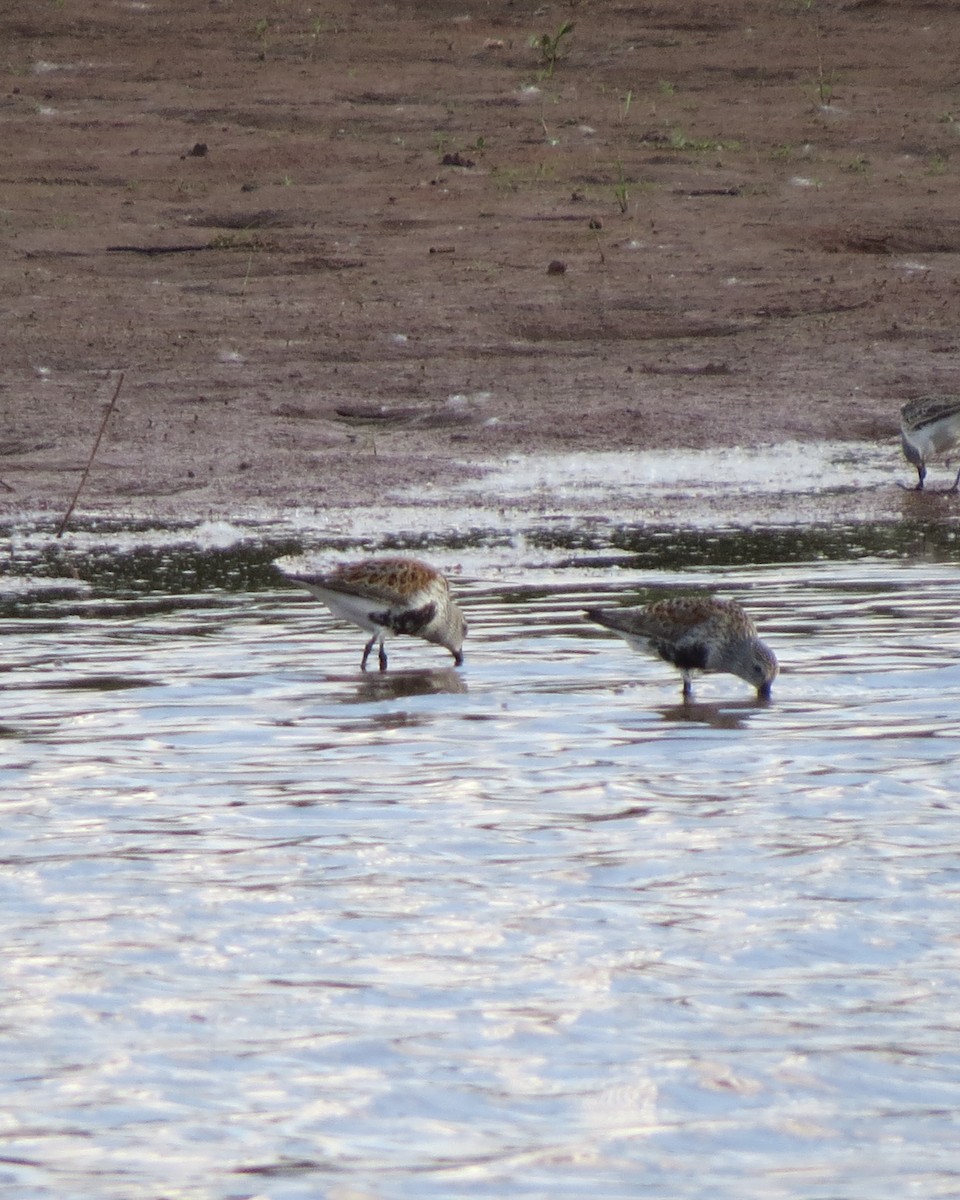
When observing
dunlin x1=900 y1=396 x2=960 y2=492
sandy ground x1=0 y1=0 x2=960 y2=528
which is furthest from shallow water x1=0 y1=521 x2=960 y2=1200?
sandy ground x1=0 y1=0 x2=960 y2=528

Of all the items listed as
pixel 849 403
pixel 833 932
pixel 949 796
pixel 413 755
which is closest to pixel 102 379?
pixel 849 403

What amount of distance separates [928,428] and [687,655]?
6288 mm

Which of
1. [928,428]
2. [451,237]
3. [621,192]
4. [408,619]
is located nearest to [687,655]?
[408,619]

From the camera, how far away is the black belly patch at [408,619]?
8.45 metres

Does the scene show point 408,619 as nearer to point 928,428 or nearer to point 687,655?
point 687,655

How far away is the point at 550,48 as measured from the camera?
26.7 metres

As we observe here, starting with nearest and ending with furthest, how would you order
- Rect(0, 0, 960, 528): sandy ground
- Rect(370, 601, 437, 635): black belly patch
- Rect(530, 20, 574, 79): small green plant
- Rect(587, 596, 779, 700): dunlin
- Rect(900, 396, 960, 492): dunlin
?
1. Rect(587, 596, 779, 700): dunlin
2. Rect(370, 601, 437, 635): black belly patch
3. Rect(900, 396, 960, 492): dunlin
4. Rect(0, 0, 960, 528): sandy ground
5. Rect(530, 20, 574, 79): small green plant

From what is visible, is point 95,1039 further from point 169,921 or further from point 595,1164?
point 595,1164

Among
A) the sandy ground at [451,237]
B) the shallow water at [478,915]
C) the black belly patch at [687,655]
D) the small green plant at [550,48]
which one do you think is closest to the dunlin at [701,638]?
the black belly patch at [687,655]

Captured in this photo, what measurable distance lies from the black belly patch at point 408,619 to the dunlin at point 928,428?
6207 mm

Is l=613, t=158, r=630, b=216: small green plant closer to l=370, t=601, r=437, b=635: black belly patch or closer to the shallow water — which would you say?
the shallow water

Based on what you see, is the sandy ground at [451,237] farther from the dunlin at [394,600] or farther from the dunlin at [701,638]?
the dunlin at [701,638]

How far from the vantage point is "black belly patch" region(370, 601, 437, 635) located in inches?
333

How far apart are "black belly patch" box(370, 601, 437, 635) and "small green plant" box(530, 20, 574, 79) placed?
1847 centimetres
